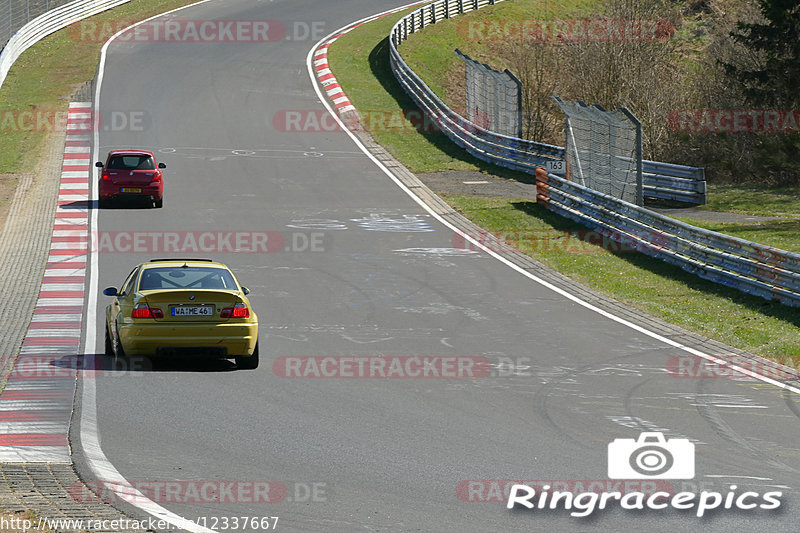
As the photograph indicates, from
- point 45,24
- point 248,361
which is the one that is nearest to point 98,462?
point 248,361

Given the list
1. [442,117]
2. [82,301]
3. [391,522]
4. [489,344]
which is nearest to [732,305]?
[489,344]

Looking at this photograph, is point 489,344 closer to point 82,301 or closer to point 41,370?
point 41,370

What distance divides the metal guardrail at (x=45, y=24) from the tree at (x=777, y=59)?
28.6 metres

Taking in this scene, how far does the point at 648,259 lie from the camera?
23.4 m

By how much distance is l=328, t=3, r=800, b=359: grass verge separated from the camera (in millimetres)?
17516

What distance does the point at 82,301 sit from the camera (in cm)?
1914

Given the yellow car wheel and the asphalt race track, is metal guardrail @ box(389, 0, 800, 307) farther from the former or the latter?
the yellow car wheel

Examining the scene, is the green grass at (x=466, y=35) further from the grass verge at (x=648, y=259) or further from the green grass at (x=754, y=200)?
the green grass at (x=754, y=200)

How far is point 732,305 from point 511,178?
1526 cm

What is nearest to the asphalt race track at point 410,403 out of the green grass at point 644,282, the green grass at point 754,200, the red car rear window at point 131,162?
the red car rear window at point 131,162

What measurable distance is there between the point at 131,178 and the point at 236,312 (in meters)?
15.6

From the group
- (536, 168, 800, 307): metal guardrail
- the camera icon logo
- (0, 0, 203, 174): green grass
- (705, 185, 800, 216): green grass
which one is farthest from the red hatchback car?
the camera icon logo

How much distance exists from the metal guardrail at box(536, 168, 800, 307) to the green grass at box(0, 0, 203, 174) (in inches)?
645

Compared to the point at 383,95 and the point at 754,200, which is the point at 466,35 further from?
the point at 754,200
